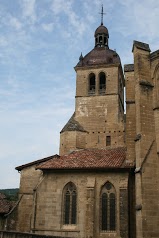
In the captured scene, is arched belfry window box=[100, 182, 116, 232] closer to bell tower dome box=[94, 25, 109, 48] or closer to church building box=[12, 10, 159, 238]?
church building box=[12, 10, 159, 238]

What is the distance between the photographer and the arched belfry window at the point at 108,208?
1919cm

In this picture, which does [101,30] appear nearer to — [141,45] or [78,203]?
[141,45]

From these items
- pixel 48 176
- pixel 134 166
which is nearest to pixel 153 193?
pixel 134 166

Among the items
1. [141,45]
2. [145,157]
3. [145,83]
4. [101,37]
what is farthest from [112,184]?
[101,37]

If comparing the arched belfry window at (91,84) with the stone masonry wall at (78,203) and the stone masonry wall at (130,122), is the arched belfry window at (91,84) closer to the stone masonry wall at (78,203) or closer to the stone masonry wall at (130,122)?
the stone masonry wall at (130,122)

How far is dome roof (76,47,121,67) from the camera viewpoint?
1272 inches

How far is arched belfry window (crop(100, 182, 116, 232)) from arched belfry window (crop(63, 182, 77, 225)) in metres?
1.75

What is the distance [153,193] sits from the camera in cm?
1711

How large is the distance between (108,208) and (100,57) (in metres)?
18.0

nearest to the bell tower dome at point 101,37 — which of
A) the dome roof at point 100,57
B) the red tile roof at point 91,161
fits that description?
the dome roof at point 100,57

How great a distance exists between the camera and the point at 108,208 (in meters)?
19.5

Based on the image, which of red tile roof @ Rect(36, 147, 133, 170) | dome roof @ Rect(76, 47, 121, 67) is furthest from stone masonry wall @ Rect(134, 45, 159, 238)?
dome roof @ Rect(76, 47, 121, 67)

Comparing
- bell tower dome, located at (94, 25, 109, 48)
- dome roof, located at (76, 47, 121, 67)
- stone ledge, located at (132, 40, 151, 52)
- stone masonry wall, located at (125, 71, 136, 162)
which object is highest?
bell tower dome, located at (94, 25, 109, 48)

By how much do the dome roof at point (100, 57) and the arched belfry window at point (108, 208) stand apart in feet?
51.5
